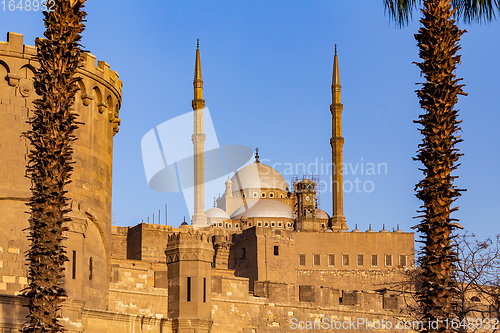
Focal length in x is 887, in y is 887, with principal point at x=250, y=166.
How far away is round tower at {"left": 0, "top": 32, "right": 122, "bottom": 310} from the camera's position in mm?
20500

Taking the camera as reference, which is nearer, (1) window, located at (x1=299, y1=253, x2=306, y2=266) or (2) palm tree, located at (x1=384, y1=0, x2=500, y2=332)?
(2) palm tree, located at (x1=384, y1=0, x2=500, y2=332)

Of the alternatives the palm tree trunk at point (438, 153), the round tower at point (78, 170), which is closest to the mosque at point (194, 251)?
the round tower at point (78, 170)

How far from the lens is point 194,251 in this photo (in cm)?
2439

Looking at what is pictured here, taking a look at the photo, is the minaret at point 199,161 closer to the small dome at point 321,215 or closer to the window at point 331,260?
the small dome at point 321,215

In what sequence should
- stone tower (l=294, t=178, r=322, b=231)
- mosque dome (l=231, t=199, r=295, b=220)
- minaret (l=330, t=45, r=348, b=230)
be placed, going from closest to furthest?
stone tower (l=294, t=178, r=322, b=231) → minaret (l=330, t=45, r=348, b=230) → mosque dome (l=231, t=199, r=295, b=220)

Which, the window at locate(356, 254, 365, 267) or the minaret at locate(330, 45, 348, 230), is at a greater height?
the minaret at locate(330, 45, 348, 230)

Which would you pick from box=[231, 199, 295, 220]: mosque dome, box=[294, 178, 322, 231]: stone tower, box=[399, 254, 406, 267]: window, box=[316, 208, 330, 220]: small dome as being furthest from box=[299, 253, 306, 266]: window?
box=[316, 208, 330, 220]: small dome

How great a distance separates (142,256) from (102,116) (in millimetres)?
23170

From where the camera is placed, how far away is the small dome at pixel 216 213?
213 feet

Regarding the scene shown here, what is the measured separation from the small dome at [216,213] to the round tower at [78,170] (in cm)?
4136

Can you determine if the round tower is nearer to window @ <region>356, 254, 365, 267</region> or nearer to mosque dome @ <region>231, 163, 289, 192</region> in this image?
window @ <region>356, 254, 365, 267</region>

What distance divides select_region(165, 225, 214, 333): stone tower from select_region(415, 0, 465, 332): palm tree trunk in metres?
12.0

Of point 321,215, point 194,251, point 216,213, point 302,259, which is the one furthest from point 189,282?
point 216,213

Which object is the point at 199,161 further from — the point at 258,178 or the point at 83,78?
the point at 83,78
